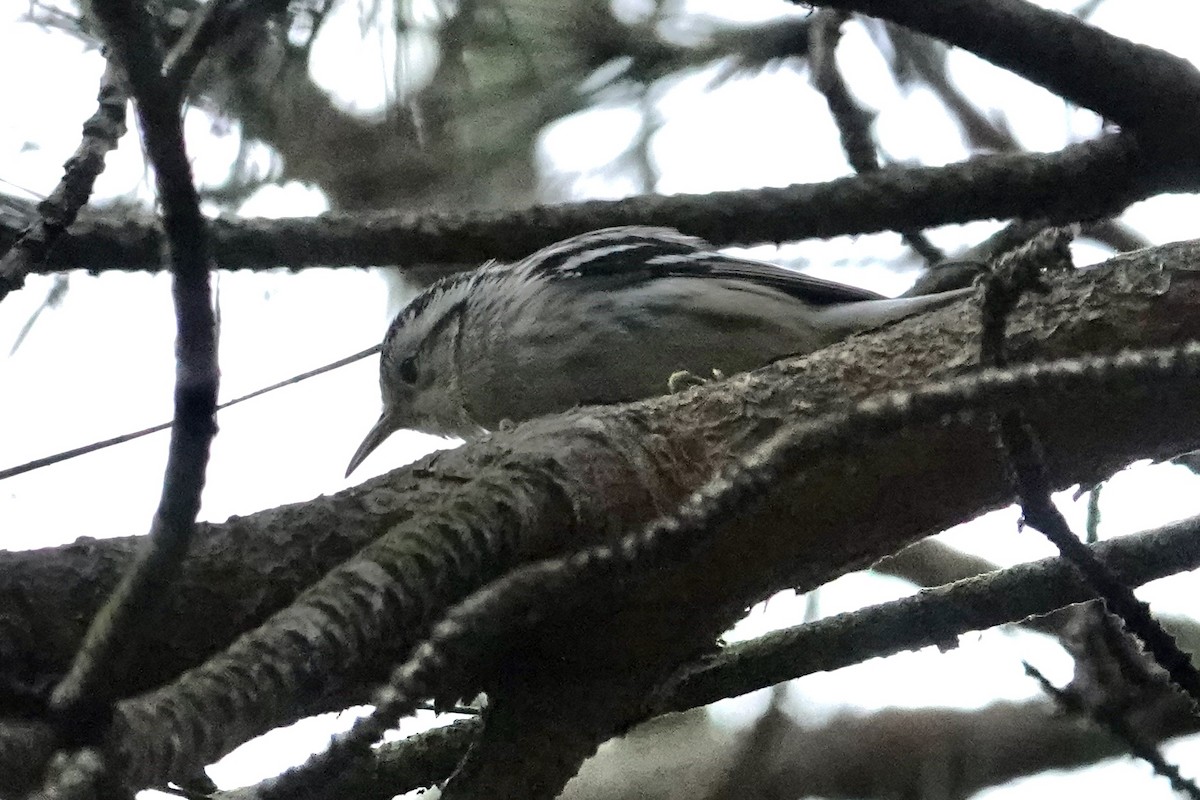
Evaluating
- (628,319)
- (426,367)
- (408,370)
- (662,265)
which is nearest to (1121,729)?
(628,319)

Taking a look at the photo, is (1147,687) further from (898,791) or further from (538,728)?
(898,791)

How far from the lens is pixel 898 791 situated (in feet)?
11.3

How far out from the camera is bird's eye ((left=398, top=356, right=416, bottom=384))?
11.3 feet

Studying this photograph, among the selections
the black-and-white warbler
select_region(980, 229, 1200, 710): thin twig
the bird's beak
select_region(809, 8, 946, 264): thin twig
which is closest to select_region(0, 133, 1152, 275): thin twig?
the black-and-white warbler

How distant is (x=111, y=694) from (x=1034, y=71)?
213 centimetres

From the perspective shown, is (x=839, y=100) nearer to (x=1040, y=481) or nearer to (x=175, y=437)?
(x=1040, y=481)

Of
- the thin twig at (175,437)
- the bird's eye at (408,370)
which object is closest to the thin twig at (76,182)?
the thin twig at (175,437)

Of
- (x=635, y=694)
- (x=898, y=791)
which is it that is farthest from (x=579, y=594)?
(x=898, y=791)

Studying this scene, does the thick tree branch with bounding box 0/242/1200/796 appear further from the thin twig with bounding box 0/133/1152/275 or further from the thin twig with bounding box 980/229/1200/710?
the thin twig with bounding box 0/133/1152/275

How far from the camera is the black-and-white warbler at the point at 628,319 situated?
2.68 meters

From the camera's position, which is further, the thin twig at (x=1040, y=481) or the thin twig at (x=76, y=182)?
the thin twig at (x=76, y=182)

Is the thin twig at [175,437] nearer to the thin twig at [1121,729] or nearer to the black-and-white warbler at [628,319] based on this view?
the thin twig at [1121,729]

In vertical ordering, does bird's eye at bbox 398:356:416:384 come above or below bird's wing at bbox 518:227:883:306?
below

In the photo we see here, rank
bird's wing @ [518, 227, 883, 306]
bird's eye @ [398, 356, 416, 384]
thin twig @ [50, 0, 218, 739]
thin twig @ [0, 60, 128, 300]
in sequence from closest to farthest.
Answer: thin twig @ [50, 0, 218, 739] → thin twig @ [0, 60, 128, 300] → bird's wing @ [518, 227, 883, 306] → bird's eye @ [398, 356, 416, 384]
